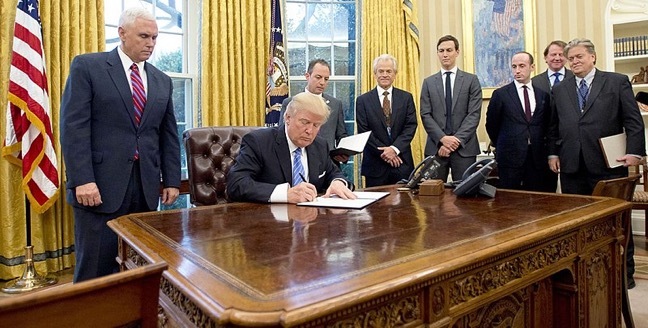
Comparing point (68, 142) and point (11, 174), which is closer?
point (68, 142)

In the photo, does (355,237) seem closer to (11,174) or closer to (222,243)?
(222,243)

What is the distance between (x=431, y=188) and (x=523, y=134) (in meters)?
1.70

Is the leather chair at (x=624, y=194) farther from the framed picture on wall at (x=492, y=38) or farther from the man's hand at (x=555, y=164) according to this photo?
the framed picture on wall at (x=492, y=38)

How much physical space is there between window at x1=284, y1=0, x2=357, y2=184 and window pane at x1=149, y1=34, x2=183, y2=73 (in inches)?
45.9

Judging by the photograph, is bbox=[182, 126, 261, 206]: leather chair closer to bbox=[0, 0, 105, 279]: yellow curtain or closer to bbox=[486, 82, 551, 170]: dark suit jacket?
bbox=[0, 0, 105, 279]: yellow curtain

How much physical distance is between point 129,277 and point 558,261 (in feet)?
4.76

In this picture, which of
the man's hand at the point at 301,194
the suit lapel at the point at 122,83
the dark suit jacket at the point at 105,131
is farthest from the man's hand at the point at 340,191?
the suit lapel at the point at 122,83

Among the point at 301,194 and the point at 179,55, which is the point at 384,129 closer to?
the point at 301,194

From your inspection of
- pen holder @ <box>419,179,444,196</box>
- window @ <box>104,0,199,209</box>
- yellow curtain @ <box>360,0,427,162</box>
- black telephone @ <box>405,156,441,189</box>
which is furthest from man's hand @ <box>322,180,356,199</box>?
yellow curtain @ <box>360,0,427,162</box>

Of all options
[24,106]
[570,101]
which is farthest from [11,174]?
[570,101]

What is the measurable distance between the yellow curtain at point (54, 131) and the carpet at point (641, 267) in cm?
432

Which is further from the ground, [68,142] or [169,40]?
[169,40]

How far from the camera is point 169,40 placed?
4.90 meters

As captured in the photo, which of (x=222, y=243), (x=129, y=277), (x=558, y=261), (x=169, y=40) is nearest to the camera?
(x=129, y=277)
